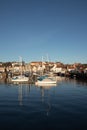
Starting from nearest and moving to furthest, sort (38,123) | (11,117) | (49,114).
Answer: (38,123) → (11,117) → (49,114)

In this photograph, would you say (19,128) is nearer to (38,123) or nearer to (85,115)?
(38,123)

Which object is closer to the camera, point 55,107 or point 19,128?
point 19,128

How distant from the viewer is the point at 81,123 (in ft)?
84.8

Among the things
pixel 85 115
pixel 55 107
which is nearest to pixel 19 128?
pixel 85 115

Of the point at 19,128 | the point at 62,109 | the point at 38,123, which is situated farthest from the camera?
the point at 62,109

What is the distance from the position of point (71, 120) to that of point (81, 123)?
4.87 ft

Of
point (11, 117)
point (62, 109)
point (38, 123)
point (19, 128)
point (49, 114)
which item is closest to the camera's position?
point (19, 128)

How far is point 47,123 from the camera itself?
25.9 meters

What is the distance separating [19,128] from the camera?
934 inches

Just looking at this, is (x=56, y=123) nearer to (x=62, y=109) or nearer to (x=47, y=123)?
(x=47, y=123)

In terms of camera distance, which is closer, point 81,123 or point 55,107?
point 81,123

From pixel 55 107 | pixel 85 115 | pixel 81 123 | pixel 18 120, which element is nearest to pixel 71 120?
pixel 81 123

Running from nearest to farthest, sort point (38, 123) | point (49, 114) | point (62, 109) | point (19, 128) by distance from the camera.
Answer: point (19, 128) → point (38, 123) → point (49, 114) → point (62, 109)

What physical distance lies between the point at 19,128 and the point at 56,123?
4.24m
